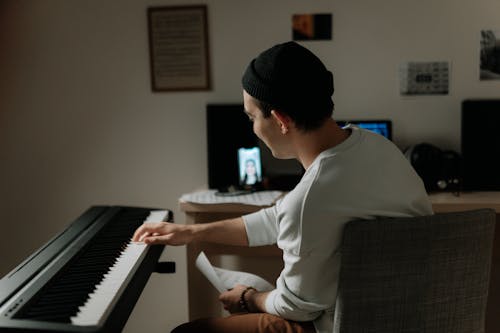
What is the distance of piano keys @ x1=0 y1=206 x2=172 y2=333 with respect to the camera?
1048 mm

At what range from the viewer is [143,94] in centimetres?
266

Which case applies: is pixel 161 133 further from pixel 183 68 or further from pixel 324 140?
pixel 324 140

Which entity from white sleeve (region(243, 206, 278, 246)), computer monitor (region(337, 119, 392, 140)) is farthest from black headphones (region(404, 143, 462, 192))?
white sleeve (region(243, 206, 278, 246))

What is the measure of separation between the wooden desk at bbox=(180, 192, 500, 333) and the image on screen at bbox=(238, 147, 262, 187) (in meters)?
0.23

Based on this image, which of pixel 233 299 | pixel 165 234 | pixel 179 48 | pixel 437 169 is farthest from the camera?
pixel 179 48

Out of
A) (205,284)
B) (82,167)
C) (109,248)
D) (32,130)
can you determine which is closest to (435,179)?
(205,284)

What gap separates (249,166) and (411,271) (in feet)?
4.65

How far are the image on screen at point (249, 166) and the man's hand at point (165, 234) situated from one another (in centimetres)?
88

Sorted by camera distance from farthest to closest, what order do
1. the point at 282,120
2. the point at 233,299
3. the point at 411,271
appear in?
the point at 233,299 → the point at 282,120 → the point at 411,271

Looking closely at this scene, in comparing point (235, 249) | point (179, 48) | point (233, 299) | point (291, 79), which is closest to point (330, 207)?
point (291, 79)

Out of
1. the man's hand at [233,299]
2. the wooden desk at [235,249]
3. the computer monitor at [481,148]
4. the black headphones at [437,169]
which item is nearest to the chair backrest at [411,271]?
the man's hand at [233,299]

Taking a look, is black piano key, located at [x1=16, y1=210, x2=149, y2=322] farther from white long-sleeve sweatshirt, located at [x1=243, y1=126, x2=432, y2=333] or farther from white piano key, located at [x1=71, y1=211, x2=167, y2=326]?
white long-sleeve sweatshirt, located at [x1=243, y1=126, x2=432, y2=333]

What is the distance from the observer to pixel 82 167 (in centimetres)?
275

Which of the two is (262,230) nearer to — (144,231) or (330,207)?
(144,231)
